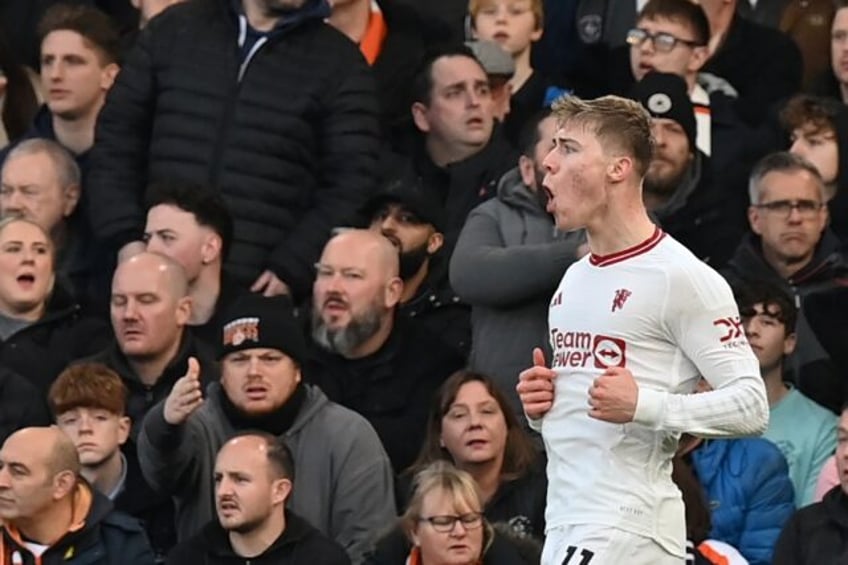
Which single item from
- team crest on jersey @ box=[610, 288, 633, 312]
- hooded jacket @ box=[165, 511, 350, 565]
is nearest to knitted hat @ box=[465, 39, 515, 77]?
hooded jacket @ box=[165, 511, 350, 565]

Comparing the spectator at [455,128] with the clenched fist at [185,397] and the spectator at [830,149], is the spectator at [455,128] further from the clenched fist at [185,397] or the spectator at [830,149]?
the clenched fist at [185,397]

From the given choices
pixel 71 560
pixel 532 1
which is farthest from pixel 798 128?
pixel 71 560

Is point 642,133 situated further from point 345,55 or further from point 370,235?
point 345,55

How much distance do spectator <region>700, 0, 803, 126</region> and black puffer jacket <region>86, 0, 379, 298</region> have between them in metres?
2.32

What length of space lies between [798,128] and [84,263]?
12.2ft

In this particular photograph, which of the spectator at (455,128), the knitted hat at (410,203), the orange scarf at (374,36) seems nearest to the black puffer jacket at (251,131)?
the knitted hat at (410,203)

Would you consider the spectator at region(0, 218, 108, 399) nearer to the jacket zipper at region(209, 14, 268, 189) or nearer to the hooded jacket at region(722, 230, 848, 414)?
the jacket zipper at region(209, 14, 268, 189)

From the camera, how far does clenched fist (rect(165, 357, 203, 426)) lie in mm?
10031

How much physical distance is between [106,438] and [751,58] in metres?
4.61

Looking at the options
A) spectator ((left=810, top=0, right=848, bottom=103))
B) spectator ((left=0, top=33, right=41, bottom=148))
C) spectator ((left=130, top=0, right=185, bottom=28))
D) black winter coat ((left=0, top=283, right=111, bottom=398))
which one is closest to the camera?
black winter coat ((left=0, top=283, right=111, bottom=398))

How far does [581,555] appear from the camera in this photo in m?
7.45

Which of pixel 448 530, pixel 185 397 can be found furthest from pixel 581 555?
pixel 185 397

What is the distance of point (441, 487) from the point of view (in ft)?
32.5

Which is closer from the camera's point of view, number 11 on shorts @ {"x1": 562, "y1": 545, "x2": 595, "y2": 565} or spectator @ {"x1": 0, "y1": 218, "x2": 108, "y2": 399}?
number 11 on shorts @ {"x1": 562, "y1": 545, "x2": 595, "y2": 565}
